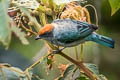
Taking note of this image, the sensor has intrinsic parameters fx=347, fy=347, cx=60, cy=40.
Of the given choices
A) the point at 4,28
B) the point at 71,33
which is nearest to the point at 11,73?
the point at 71,33

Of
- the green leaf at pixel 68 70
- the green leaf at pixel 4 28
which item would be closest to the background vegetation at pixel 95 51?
the green leaf at pixel 68 70

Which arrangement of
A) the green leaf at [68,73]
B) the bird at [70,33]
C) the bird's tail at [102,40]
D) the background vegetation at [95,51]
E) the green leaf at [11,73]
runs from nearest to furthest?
the green leaf at [11,73], the green leaf at [68,73], the bird at [70,33], the bird's tail at [102,40], the background vegetation at [95,51]

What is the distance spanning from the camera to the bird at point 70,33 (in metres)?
1.50

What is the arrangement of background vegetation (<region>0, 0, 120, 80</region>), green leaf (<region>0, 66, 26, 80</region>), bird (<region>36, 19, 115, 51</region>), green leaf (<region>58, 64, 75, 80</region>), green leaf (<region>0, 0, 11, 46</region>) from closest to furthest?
green leaf (<region>0, 0, 11, 46</region>), green leaf (<region>0, 66, 26, 80</region>), green leaf (<region>58, 64, 75, 80</region>), bird (<region>36, 19, 115, 51</region>), background vegetation (<region>0, 0, 120, 80</region>)

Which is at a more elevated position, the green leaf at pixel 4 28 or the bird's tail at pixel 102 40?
the green leaf at pixel 4 28

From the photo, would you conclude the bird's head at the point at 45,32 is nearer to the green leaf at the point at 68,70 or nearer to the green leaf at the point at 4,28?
the green leaf at the point at 68,70

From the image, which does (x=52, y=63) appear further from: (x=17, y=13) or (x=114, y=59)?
(x=114, y=59)

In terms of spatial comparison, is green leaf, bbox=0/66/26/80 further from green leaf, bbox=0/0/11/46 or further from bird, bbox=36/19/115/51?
green leaf, bbox=0/0/11/46

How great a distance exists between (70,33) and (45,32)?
16 centimetres

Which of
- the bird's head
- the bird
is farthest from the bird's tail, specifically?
the bird's head

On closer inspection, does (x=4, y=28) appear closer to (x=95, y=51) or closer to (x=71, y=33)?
(x=71, y=33)

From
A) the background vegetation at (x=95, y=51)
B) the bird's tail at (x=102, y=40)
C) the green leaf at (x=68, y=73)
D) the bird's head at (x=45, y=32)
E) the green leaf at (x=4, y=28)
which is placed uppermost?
the green leaf at (x=4, y=28)

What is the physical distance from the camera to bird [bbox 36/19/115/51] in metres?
1.50

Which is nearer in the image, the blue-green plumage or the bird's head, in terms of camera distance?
the bird's head
